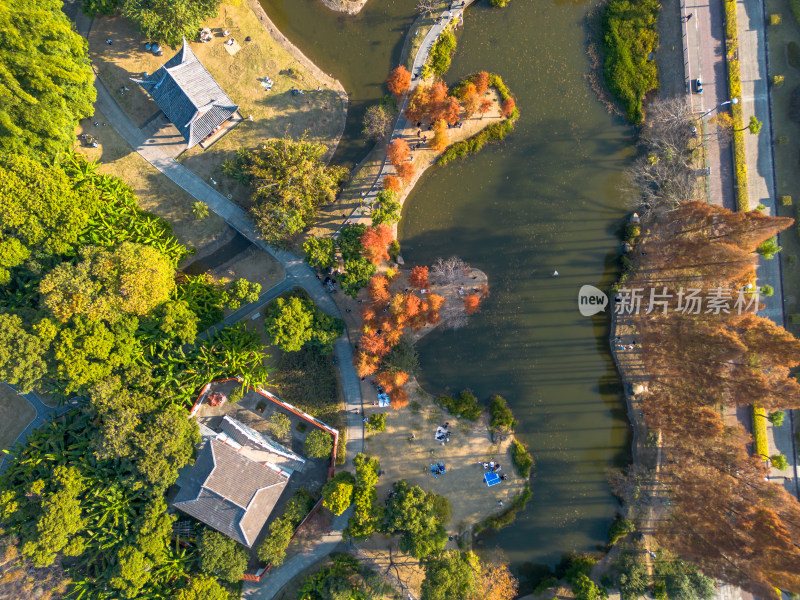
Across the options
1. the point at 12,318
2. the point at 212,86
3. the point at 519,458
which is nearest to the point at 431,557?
the point at 519,458

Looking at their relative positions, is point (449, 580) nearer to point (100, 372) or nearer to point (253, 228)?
point (100, 372)

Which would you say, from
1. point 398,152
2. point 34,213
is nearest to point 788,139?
point 398,152

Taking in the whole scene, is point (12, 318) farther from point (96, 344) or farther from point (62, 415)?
point (62, 415)

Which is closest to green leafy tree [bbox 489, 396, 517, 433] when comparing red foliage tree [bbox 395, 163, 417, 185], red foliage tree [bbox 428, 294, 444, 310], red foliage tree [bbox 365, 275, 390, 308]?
red foliage tree [bbox 428, 294, 444, 310]

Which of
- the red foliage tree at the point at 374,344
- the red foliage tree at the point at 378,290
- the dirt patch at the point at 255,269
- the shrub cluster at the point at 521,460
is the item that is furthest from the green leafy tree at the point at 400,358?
the shrub cluster at the point at 521,460

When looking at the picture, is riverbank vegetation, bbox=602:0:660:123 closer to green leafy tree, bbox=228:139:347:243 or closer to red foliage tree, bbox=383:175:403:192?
red foliage tree, bbox=383:175:403:192
